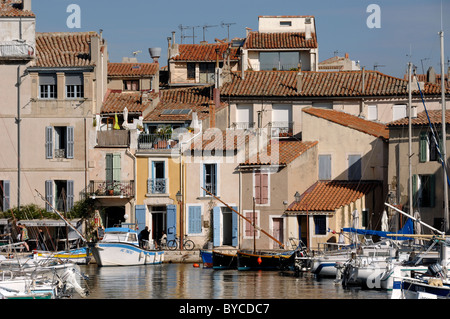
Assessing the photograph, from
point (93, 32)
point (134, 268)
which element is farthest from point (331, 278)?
point (93, 32)

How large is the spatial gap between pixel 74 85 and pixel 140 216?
9033mm

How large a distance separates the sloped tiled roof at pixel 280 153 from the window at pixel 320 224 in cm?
395

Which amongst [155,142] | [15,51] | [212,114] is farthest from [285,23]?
[15,51]

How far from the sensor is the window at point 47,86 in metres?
66.8

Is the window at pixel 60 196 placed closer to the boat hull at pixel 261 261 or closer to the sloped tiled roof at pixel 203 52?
the boat hull at pixel 261 261

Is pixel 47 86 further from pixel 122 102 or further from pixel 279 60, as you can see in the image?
pixel 279 60

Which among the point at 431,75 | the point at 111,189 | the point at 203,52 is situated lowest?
the point at 111,189

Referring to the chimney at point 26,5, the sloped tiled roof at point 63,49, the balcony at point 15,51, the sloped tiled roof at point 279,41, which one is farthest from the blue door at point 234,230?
the sloped tiled roof at point 279,41

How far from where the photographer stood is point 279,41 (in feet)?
273

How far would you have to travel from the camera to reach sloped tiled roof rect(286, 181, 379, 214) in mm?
61094

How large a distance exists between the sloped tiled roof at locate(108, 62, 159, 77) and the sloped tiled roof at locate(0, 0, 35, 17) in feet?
29.6

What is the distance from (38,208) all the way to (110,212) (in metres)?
4.35

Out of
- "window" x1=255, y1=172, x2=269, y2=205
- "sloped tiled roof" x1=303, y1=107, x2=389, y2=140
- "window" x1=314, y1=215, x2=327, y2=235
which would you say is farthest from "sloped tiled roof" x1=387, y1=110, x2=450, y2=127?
"window" x1=255, y1=172, x2=269, y2=205

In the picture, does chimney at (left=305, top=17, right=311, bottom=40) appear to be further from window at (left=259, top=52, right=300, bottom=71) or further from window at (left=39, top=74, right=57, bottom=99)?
window at (left=39, top=74, right=57, bottom=99)
